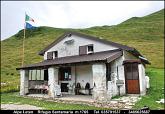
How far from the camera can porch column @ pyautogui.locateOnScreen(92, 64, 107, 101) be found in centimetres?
2023

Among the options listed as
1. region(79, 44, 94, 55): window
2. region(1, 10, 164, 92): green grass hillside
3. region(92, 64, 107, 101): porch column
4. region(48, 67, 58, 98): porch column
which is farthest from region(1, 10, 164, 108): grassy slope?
region(92, 64, 107, 101): porch column

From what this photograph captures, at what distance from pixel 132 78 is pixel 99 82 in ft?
15.2

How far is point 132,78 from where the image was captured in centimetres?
2366

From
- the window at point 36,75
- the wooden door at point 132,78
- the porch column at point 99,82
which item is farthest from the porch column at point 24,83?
the wooden door at point 132,78

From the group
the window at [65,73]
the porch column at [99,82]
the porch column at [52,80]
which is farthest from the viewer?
the window at [65,73]

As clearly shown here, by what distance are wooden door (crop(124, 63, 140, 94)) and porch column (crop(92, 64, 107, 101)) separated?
4.24 metres

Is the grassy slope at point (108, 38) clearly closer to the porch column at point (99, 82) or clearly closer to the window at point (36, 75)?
the window at point (36, 75)

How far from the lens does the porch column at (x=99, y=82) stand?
66.4 ft

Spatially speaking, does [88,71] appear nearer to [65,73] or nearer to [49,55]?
[65,73]

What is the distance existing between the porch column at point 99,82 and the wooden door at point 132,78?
4.24 m

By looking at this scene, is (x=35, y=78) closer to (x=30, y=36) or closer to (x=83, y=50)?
(x=83, y=50)

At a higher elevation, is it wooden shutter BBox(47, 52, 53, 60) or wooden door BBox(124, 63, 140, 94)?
wooden shutter BBox(47, 52, 53, 60)

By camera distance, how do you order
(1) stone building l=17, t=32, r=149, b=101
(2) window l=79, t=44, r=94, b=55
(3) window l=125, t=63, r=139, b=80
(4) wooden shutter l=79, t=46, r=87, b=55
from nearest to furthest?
1. (1) stone building l=17, t=32, r=149, b=101
2. (3) window l=125, t=63, r=139, b=80
3. (2) window l=79, t=44, r=94, b=55
4. (4) wooden shutter l=79, t=46, r=87, b=55

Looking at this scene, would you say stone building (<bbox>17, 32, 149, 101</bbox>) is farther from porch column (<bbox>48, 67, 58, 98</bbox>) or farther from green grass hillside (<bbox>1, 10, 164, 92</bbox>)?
green grass hillside (<bbox>1, 10, 164, 92</bbox>)
